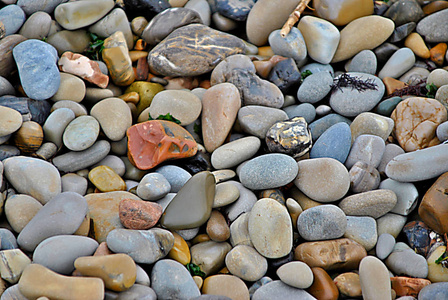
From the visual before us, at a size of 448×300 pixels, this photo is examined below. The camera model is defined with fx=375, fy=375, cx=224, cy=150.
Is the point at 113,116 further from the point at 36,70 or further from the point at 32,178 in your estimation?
the point at 32,178

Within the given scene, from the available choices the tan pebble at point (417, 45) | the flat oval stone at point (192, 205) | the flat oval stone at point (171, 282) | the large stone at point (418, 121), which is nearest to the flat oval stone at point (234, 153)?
the flat oval stone at point (192, 205)

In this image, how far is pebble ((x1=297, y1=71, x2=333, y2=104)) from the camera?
3.56 metres

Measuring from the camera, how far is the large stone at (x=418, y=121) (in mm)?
3209

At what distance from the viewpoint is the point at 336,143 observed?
124 inches

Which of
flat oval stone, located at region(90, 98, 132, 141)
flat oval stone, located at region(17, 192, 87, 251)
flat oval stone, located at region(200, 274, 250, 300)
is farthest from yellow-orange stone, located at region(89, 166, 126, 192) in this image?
flat oval stone, located at region(200, 274, 250, 300)

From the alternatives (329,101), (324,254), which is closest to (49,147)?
(324,254)

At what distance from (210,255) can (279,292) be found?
54cm

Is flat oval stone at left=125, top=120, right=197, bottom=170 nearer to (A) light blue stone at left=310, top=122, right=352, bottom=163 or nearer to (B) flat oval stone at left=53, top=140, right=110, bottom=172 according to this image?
(B) flat oval stone at left=53, top=140, right=110, bottom=172

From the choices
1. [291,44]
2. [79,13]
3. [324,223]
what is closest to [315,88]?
[291,44]

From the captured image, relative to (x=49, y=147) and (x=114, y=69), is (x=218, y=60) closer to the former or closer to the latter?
(x=114, y=69)

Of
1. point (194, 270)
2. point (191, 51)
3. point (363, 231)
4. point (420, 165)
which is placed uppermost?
point (191, 51)

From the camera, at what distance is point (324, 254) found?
2.58 m

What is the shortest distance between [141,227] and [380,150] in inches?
79.7

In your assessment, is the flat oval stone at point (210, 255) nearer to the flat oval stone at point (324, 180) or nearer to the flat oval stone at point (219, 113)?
the flat oval stone at point (324, 180)
